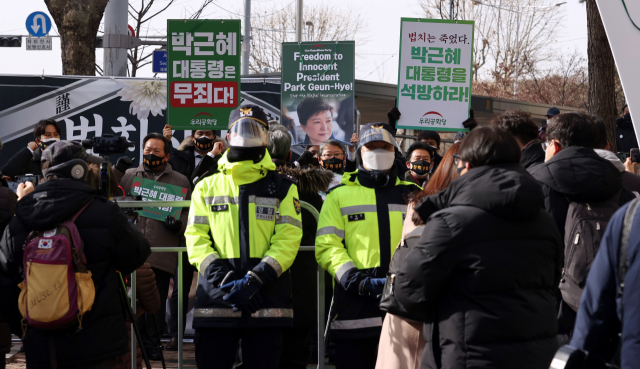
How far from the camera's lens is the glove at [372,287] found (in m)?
3.77

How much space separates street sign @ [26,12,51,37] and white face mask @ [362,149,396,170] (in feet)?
54.5

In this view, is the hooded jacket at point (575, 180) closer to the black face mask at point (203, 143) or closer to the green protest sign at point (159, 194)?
the green protest sign at point (159, 194)

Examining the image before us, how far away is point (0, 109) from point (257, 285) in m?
8.37

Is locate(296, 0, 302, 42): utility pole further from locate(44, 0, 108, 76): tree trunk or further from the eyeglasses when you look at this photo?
the eyeglasses

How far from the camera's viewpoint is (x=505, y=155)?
2848 millimetres

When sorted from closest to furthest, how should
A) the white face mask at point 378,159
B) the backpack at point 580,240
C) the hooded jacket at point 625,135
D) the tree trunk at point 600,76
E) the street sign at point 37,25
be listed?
the backpack at point 580,240 → the white face mask at point 378,159 → the tree trunk at point 600,76 → the hooded jacket at point 625,135 → the street sign at point 37,25

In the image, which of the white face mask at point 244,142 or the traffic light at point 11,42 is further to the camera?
the traffic light at point 11,42

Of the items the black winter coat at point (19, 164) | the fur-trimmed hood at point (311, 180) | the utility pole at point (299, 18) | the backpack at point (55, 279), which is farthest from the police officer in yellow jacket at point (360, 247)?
the utility pole at point (299, 18)

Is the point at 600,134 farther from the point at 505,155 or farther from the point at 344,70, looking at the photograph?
the point at 344,70

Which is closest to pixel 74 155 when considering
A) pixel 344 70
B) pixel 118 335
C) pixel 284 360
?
pixel 118 335

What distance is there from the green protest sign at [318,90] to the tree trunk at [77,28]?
3.80 m

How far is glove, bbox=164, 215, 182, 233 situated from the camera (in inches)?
223

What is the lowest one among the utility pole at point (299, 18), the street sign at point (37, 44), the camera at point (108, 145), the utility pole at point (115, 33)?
the camera at point (108, 145)

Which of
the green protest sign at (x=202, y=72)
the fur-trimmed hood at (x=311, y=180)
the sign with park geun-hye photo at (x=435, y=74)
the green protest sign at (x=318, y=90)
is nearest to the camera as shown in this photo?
the fur-trimmed hood at (x=311, y=180)
